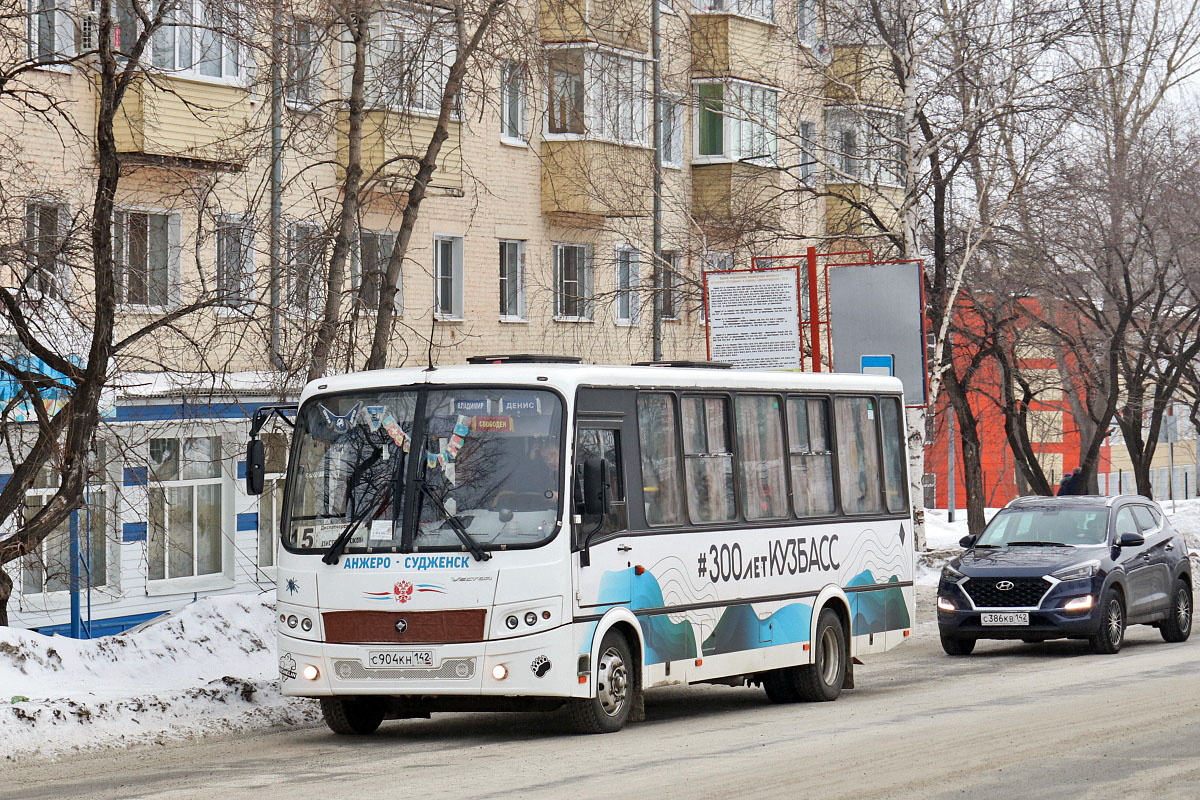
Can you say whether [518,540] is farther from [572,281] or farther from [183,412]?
[572,281]

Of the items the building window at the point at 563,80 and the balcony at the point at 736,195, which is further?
the balcony at the point at 736,195

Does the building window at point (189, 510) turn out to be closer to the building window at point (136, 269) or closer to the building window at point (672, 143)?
the building window at point (136, 269)

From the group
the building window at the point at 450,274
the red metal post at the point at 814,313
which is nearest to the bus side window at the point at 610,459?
the red metal post at the point at 814,313

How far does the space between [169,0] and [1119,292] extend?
90.6ft

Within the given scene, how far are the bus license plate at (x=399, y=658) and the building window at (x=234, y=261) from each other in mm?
4418

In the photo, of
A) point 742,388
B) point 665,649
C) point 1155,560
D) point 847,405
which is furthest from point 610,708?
point 1155,560

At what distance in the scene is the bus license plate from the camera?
12211mm

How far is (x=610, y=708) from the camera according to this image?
12.8 metres

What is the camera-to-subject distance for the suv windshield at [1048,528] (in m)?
20.2

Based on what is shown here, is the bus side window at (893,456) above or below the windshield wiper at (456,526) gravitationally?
above

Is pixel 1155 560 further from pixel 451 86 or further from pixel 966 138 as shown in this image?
pixel 966 138

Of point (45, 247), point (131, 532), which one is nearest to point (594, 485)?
point (45, 247)

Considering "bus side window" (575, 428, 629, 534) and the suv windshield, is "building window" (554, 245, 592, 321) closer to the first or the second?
the suv windshield

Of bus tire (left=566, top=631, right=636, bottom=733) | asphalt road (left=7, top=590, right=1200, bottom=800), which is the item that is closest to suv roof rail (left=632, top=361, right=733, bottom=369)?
bus tire (left=566, top=631, right=636, bottom=733)
